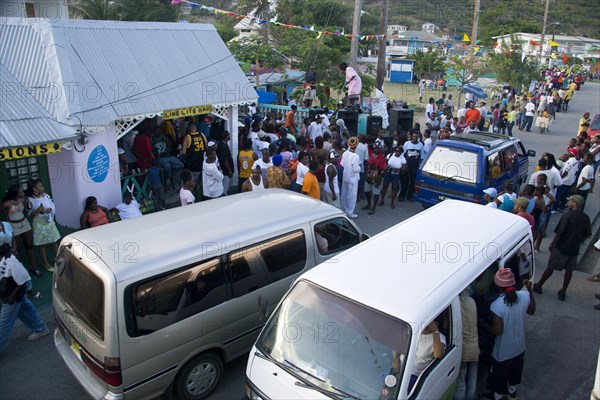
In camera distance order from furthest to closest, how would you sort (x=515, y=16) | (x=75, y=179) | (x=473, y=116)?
(x=515, y=16)
(x=473, y=116)
(x=75, y=179)

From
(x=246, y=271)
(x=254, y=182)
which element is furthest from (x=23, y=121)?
(x=246, y=271)

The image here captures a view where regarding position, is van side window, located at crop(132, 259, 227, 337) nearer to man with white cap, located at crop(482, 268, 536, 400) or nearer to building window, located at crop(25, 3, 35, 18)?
man with white cap, located at crop(482, 268, 536, 400)

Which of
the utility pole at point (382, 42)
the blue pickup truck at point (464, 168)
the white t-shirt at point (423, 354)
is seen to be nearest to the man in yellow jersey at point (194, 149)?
the blue pickup truck at point (464, 168)

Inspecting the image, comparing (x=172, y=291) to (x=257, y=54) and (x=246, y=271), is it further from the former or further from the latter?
(x=257, y=54)

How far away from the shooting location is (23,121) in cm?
746

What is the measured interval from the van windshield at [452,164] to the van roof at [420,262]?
362 centimetres

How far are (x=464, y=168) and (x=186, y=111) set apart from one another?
5858mm

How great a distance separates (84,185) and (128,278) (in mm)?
4635

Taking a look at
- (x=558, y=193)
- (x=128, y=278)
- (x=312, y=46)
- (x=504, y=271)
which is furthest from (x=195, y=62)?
(x=312, y=46)

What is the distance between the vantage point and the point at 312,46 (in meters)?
21.1

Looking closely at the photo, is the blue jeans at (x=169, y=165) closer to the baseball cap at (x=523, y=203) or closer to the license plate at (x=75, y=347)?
the license plate at (x=75, y=347)

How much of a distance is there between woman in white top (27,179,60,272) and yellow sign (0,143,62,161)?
45 centimetres

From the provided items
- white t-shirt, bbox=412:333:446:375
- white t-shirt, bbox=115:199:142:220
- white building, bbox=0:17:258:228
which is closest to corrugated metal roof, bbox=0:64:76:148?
white building, bbox=0:17:258:228

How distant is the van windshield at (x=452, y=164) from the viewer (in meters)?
9.61
